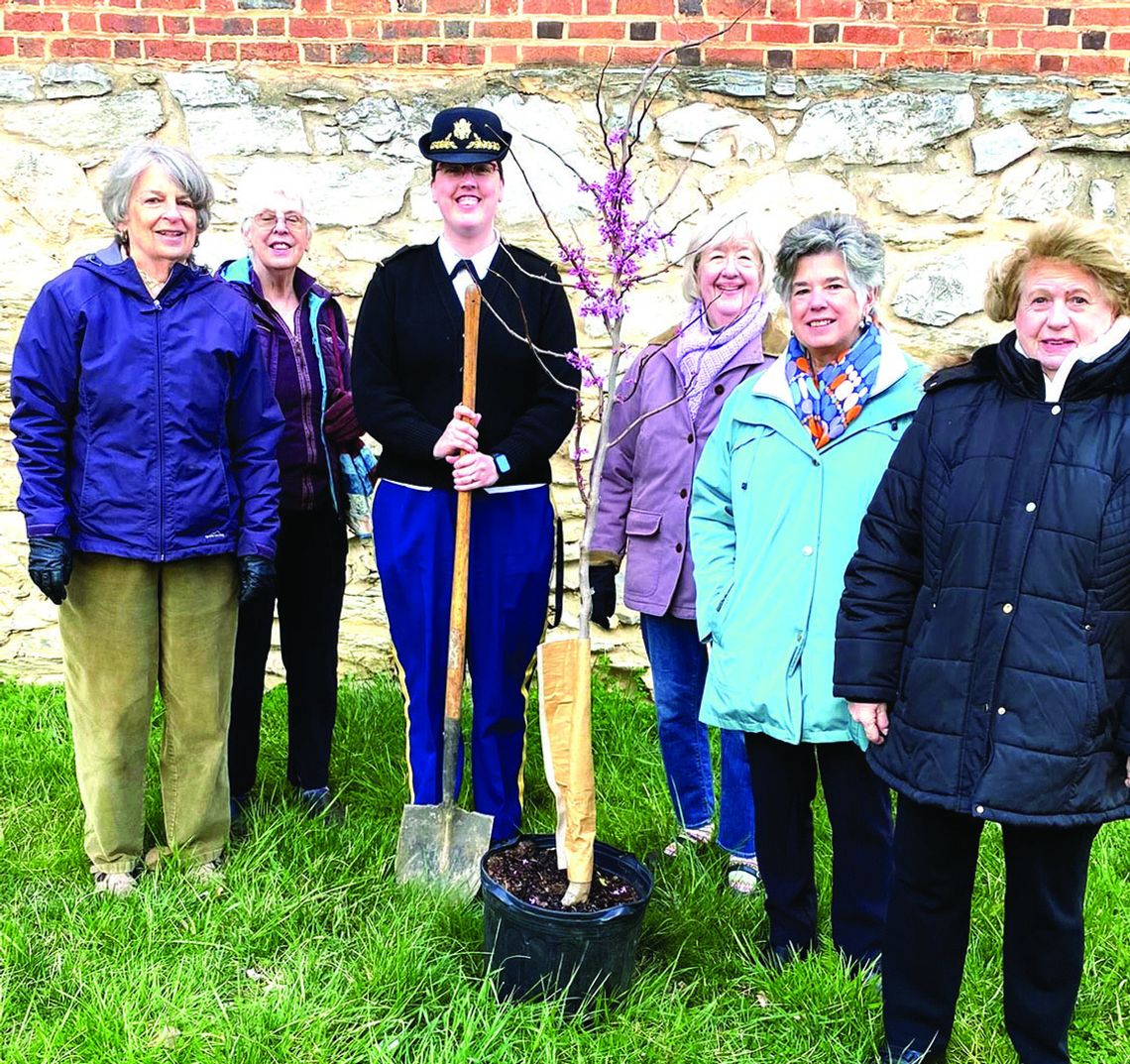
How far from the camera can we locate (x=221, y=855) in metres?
3.30

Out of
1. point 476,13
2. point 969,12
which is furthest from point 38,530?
point 969,12

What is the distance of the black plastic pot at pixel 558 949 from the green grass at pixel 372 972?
60mm

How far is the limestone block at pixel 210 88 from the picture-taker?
172 inches

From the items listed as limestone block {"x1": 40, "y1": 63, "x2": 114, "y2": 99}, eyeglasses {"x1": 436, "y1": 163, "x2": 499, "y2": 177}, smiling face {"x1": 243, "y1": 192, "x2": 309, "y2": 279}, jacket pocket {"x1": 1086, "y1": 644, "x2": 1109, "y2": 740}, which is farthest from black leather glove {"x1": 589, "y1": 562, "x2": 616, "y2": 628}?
limestone block {"x1": 40, "y1": 63, "x2": 114, "y2": 99}

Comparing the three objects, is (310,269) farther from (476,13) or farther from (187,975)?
(187,975)

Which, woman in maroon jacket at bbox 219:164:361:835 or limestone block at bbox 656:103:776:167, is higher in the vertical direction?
limestone block at bbox 656:103:776:167

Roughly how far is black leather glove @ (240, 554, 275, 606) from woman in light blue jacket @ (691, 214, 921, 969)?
1166 mm

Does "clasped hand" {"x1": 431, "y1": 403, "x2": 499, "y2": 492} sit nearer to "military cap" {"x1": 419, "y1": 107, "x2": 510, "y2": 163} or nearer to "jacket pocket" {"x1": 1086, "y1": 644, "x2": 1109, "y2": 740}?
"military cap" {"x1": 419, "y1": 107, "x2": 510, "y2": 163}

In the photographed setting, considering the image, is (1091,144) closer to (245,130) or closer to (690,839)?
(690,839)

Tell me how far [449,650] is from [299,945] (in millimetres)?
833

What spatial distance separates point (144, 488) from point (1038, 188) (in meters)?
3.42

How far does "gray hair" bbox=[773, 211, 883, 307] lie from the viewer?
2.55 metres

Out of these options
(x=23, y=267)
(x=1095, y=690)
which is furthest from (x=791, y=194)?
(x=23, y=267)

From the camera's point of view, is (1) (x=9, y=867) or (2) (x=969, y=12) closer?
(1) (x=9, y=867)
